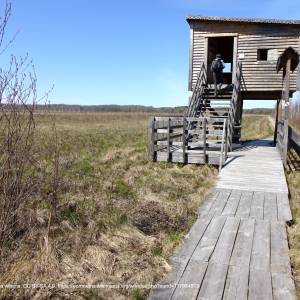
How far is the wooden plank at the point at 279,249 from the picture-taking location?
4.55 metres

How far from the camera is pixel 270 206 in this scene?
7289 mm

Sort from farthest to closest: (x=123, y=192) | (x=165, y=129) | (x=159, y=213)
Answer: (x=165, y=129) < (x=123, y=192) < (x=159, y=213)

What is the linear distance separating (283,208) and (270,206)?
235mm

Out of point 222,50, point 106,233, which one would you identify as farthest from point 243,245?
point 222,50

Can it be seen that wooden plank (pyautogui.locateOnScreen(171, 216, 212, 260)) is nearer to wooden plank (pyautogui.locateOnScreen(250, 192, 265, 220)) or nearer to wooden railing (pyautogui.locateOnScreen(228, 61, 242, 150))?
wooden plank (pyautogui.locateOnScreen(250, 192, 265, 220))

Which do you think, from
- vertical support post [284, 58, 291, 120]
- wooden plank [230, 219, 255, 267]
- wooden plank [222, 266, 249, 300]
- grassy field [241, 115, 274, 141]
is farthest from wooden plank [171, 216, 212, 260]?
grassy field [241, 115, 274, 141]

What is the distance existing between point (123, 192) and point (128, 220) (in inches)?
90.4

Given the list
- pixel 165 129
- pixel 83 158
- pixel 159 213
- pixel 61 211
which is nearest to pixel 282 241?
pixel 159 213

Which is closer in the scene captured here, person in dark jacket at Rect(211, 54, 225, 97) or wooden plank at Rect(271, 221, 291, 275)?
wooden plank at Rect(271, 221, 291, 275)

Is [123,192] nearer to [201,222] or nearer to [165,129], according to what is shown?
[201,222]

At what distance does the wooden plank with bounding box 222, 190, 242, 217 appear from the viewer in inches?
270

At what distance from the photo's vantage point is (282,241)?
5.42m

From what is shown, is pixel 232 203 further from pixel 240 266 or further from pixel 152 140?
pixel 152 140

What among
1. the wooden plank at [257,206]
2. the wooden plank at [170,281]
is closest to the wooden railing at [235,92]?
the wooden plank at [257,206]
